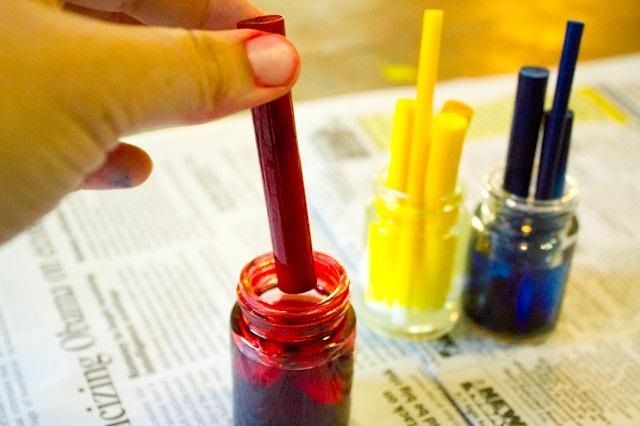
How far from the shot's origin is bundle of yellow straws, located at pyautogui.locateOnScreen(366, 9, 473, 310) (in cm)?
41

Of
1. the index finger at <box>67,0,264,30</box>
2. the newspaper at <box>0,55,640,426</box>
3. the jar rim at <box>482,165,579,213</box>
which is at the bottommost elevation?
the newspaper at <box>0,55,640,426</box>

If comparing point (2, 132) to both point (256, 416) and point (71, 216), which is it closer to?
point (256, 416)

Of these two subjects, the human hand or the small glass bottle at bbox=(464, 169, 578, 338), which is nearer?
the human hand

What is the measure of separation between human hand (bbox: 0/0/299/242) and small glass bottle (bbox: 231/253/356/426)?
0.10 meters

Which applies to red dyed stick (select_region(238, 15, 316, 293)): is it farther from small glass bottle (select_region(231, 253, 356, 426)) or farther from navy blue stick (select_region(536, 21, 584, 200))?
navy blue stick (select_region(536, 21, 584, 200))

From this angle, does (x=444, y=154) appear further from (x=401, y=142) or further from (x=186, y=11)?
→ (x=186, y=11)

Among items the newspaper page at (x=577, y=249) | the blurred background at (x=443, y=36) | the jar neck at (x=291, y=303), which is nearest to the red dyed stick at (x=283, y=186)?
the jar neck at (x=291, y=303)

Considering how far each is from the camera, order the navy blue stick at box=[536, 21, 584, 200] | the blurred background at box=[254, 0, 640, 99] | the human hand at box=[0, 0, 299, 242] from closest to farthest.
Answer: the human hand at box=[0, 0, 299, 242]
the navy blue stick at box=[536, 21, 584, 200]
the blurred background at box=[254, 0, 640, 99]

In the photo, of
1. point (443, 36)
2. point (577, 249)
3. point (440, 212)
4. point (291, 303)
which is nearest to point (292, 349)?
point (291, 303)

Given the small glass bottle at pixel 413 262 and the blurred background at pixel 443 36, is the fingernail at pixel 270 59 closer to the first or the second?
the small glass bottle at pixel 413 262

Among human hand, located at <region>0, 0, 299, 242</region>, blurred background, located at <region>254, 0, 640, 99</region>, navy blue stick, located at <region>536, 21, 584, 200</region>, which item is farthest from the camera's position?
blurred background, located at <region>254, 0, 640, 99</region>

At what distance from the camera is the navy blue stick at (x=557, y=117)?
399mm

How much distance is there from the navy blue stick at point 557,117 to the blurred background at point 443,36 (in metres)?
0.34

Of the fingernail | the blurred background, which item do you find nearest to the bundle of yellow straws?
the fingernail
